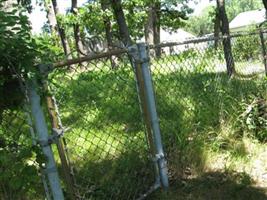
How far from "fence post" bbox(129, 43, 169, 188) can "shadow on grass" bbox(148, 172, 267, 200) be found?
0.17 metres

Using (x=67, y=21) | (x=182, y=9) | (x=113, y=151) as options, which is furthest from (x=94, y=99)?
(x=182, y=9)

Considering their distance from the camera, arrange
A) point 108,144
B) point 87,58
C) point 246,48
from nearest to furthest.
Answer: point 87,58 < point 108,144 < point 246,48

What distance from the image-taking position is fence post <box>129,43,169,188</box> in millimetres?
3867

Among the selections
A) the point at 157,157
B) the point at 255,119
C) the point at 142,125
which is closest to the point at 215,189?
the point at 157,157

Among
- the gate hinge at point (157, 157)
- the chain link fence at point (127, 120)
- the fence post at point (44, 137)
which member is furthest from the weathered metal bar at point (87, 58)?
the gate hinge at point (157, 157)

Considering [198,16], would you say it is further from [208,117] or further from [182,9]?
[208,117]

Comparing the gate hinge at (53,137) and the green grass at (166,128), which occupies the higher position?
the gate hinge at (53,137)

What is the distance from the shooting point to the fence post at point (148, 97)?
3.87 m

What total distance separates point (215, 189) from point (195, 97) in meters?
1.75

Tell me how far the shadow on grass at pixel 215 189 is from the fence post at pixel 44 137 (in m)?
1.32

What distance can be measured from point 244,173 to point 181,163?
647 mm

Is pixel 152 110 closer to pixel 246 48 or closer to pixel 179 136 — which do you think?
pixel 179 136

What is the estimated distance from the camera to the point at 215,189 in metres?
4.23

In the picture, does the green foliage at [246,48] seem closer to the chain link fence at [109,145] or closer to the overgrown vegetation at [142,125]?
the overgrown vegetation at [142,125]
